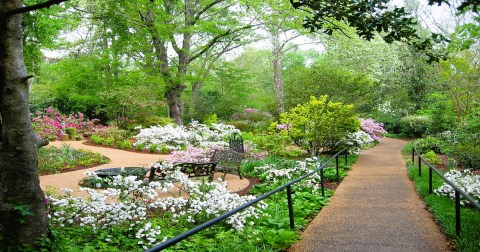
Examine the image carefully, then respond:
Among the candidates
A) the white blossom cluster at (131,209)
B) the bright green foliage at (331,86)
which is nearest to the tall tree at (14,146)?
the white blossom cluster at (131,209)

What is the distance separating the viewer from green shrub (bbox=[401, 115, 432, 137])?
21.6 metres

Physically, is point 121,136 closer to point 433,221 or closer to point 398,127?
point 433,221

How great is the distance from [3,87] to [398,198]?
6473mm

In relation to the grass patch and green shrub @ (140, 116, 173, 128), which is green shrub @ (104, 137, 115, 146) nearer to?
green shrub @ (140, 116, 173, 128)

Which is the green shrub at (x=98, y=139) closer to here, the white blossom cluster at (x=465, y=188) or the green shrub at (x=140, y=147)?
the green shrub at (x=140, y=147)

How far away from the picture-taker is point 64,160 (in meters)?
11.3

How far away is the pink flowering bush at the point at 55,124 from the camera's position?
1662cm

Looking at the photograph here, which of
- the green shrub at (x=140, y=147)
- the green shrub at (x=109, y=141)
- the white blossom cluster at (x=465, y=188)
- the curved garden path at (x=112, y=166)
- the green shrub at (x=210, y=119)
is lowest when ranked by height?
the curved garden path at (x=112, y=166)

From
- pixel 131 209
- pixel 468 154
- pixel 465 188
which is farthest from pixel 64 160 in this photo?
pixel 468 154

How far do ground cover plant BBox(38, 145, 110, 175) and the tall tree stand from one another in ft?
22.5

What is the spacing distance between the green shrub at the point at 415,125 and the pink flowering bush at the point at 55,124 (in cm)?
1812

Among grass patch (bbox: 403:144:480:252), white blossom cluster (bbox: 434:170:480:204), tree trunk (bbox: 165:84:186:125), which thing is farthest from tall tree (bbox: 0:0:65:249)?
tree trunk (bbox: 165:84:186:125)

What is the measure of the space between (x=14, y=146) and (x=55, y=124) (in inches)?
624

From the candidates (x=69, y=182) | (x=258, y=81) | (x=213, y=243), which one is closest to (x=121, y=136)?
(x=69, y=182)
